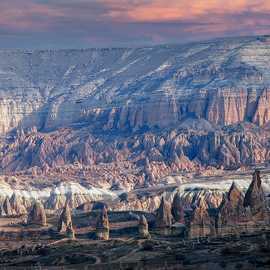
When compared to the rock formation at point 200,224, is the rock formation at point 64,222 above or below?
below

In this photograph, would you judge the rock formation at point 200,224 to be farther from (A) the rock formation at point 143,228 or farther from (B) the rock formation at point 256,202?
(A) the rock formation at point 143,228

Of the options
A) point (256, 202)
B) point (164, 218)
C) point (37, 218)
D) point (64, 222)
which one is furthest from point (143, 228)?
point (37, 218)

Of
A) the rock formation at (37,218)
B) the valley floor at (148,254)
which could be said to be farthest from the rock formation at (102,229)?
the rock formation at (37,218)

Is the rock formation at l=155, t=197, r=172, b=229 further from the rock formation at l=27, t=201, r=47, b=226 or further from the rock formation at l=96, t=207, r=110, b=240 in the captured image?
the rock formation at l=27, t=201, r=47, b=226

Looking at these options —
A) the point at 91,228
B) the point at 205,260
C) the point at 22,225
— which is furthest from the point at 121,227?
the point at 205,260

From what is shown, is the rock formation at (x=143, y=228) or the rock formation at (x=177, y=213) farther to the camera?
the rock formation at (x=177, y=213)

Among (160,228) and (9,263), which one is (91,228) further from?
(9,263)

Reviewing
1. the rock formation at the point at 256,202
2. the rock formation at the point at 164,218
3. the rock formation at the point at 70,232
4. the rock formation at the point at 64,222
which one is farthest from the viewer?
the rock formation at the point at 64,222

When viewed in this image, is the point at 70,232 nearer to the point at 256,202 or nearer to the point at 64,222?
the point at 64,222

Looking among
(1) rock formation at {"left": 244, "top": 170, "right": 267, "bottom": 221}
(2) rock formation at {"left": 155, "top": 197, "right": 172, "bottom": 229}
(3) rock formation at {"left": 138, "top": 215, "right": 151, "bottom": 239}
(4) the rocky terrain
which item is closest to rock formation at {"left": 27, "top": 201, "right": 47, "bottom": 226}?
(4) the rocky terrain
